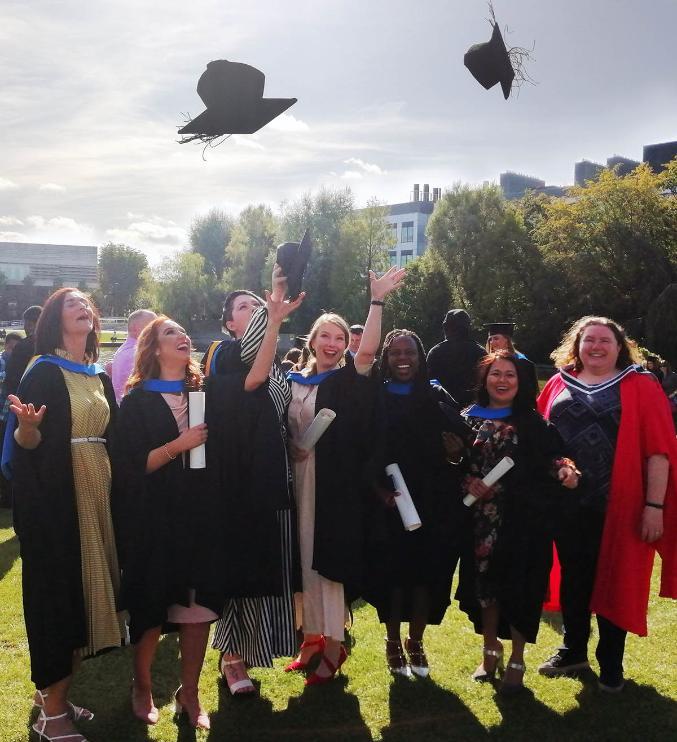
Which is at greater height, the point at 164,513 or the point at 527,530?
the point at 164,513

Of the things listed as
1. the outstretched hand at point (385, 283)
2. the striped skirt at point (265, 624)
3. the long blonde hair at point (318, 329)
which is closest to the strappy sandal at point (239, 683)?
the striped skirt at point (265, 624)

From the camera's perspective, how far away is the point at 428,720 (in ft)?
12.5

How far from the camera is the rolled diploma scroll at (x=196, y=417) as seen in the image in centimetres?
351

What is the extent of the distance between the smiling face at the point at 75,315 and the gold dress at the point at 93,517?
0.45ft

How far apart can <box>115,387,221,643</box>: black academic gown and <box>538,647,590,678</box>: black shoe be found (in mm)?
2110

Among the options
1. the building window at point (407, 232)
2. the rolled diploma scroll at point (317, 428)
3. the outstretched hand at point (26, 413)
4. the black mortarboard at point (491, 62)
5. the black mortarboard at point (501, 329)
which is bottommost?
the rolled diploma scroll at point (317, 428)

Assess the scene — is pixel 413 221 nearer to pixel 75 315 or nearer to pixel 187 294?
pixel 187 294

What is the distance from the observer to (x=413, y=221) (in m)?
76.9

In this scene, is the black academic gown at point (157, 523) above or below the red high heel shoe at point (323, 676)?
above

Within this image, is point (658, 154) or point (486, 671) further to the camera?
point (658, 154)

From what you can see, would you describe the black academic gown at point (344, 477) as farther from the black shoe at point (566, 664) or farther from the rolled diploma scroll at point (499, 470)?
the black shoe at point (566, 664)

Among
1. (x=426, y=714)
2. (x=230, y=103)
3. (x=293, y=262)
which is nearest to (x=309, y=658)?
(x=426, y=714)

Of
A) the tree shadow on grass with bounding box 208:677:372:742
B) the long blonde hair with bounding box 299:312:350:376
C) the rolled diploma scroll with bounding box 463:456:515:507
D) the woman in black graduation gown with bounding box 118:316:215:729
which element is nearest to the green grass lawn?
the tree shadow on grass with bounding box 208:677:372:742

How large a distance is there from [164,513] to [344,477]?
99 cm
